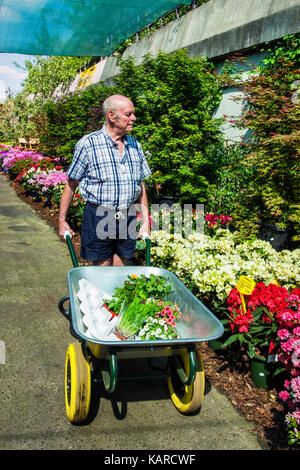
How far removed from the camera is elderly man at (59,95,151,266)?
275 centimetres

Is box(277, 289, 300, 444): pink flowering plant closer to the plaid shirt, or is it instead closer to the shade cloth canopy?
the plaid shirt

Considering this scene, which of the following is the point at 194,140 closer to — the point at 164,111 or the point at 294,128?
the point at 164,111

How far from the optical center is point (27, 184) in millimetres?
10289

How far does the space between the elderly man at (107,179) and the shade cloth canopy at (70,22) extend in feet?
23.3

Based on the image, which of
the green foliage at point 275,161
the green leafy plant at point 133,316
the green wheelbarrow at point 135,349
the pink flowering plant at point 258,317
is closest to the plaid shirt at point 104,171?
the green wheelbarrow at point 135,349

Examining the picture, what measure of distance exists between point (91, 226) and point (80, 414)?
1398 mm

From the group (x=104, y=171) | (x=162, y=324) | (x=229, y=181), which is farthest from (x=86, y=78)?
(x=162, y=324)

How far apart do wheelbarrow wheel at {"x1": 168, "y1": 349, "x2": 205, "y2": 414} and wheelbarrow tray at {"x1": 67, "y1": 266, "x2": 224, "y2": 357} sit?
17cm

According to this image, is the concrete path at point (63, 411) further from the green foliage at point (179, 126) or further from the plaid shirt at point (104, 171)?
the green foliage at point (179, 126)

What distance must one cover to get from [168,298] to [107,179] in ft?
3.36

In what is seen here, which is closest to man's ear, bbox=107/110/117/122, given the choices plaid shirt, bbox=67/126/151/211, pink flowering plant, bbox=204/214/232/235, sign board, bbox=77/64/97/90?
plaid shirt, bbox=67/126/151/211

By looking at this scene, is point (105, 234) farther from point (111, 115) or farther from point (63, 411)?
point (63, 411)

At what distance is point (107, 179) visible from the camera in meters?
2.77

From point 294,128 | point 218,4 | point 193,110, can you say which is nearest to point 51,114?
point 218,4
